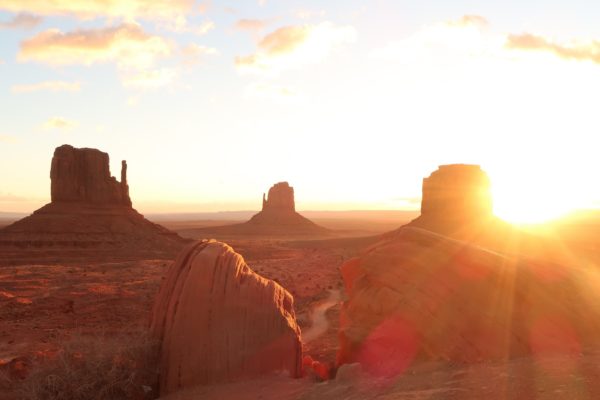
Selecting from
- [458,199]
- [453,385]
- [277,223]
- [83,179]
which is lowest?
[277,223]

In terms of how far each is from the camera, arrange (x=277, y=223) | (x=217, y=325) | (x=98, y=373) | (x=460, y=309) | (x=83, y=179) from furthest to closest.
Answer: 1. (x=277, y=223)
2. (x=83, y=179)
3. (x=217, y=325)
4. (x=460, y=309)
5. (x=98, y=373)

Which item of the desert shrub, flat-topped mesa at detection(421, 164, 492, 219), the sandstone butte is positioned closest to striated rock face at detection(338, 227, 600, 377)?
the sandstone butte

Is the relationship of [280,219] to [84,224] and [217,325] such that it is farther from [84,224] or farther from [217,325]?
[217,325]

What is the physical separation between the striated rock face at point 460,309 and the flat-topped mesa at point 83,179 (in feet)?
191

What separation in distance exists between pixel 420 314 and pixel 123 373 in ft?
22.9

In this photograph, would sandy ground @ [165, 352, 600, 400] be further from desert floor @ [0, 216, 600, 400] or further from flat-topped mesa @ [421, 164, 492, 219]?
flat-topped mesa @ [421, 164, 492, 219]

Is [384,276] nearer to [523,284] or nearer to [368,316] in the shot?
[368,316]

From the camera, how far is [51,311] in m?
23.0

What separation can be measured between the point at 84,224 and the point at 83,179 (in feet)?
32.3

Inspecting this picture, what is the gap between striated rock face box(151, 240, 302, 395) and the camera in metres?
10.8

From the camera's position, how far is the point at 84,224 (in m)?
55.7

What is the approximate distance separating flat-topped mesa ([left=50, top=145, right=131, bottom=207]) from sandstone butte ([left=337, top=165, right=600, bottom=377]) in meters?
58.0

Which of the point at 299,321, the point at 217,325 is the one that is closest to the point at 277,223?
the point at 299,321

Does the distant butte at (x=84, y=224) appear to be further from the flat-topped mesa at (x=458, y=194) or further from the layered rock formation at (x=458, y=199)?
the flat-topped mesa at (x=458, y=194)
